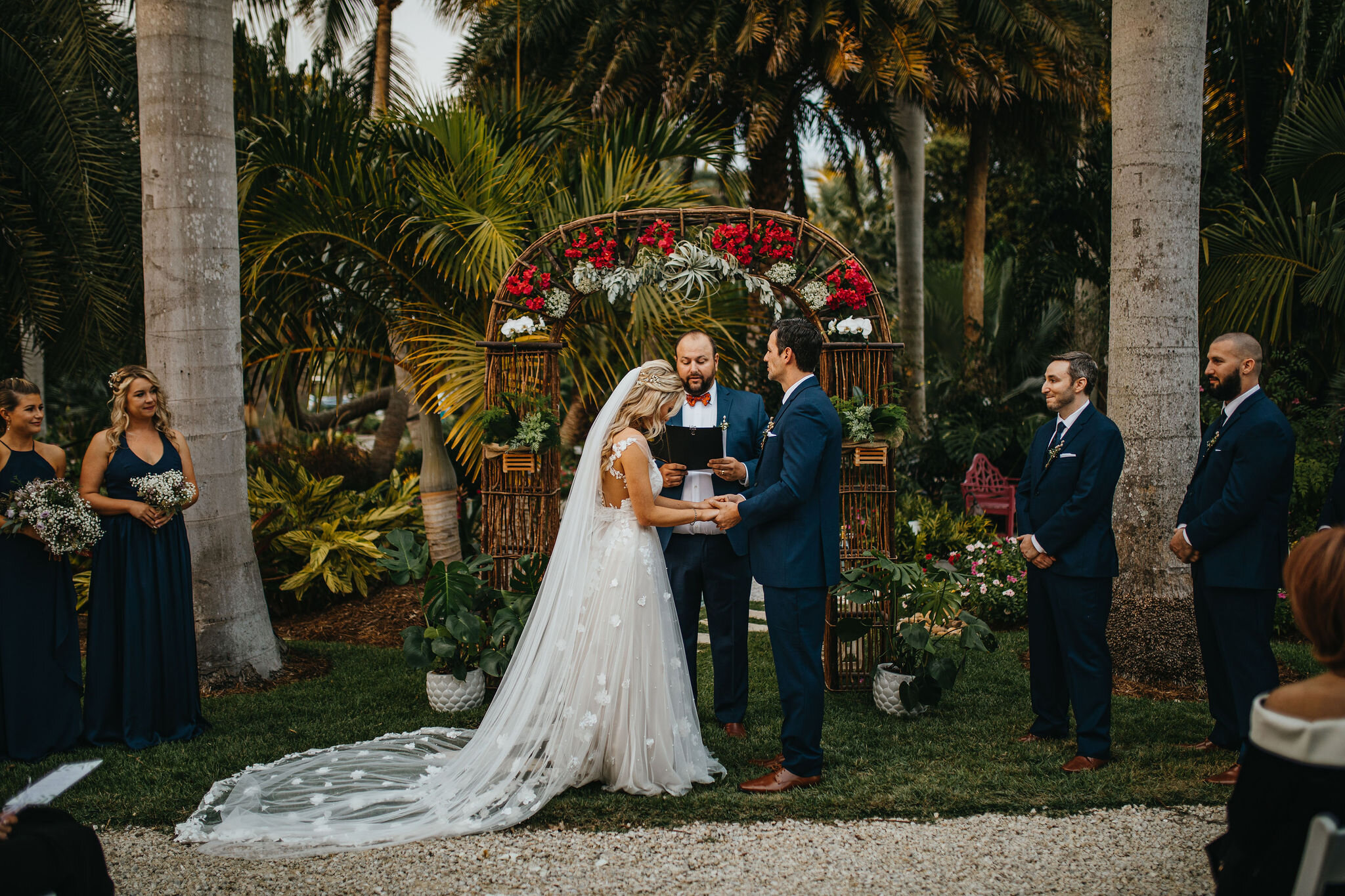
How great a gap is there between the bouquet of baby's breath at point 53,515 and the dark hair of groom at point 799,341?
11.8 feet

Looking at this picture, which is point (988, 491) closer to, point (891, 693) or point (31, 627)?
point (891, 693)

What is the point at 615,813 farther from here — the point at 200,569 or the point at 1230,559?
the point at 200,569

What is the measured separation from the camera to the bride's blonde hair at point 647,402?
15.3 ft

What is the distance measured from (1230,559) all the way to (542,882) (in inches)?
130

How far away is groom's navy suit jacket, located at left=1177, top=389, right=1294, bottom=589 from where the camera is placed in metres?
4.40

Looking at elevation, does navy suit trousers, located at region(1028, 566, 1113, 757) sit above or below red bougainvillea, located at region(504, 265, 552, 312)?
below

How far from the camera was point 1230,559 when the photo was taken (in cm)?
449

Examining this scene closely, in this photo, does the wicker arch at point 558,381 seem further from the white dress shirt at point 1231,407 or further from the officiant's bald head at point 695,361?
the white dress shirt at point 1231,407

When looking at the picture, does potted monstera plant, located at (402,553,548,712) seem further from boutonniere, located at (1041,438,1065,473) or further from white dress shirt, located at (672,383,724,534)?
boutonniere, located at (1041,438,1065,473)

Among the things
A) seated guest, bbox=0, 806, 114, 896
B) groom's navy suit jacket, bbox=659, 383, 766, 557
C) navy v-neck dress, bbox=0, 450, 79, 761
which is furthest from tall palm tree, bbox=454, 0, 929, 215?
seated guest, bbox=0, 806, 114, 896

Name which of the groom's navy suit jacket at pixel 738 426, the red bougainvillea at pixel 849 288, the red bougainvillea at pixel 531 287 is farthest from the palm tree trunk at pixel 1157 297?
the red bougainvillea at pixel 531 287

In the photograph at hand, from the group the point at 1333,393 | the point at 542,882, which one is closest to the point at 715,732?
the point at 542,882

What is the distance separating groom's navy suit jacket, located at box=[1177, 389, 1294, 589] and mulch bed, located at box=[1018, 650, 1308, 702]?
1.55 metres

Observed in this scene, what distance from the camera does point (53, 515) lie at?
16.1ft
